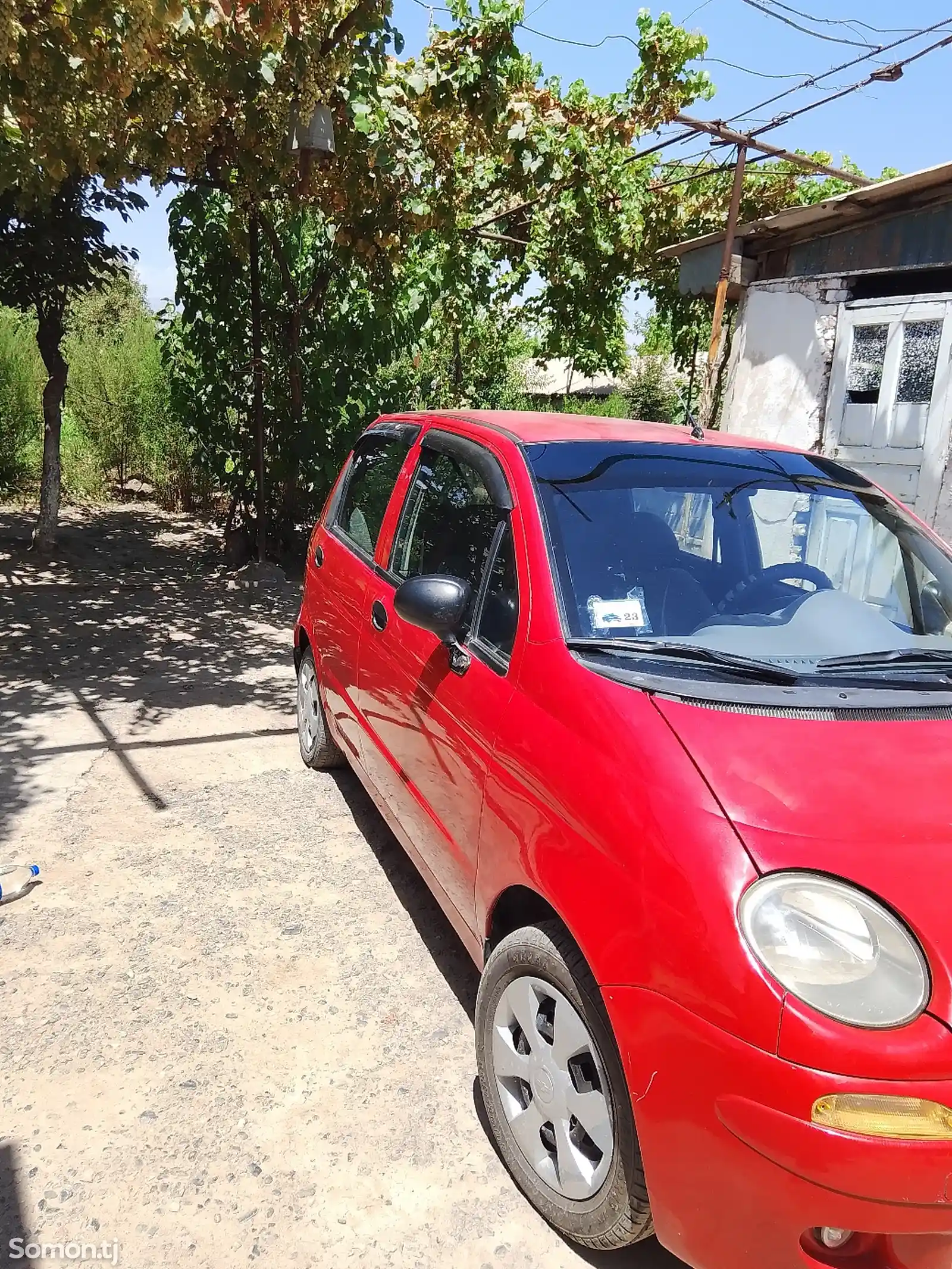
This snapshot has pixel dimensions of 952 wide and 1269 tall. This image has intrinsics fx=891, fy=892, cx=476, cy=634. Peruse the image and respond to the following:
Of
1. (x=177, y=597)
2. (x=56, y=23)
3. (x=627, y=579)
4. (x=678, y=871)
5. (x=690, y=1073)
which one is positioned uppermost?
(x=56, y=23)

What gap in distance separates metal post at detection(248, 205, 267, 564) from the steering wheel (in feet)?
24.9

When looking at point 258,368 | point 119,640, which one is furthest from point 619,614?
point 258,368

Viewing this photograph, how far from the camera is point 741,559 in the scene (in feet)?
8.89

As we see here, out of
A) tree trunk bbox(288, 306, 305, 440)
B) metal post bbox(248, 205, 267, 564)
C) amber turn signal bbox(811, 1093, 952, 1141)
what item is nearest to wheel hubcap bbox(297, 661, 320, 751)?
amber turn signal bbox(811, 1093, 952, 1141)

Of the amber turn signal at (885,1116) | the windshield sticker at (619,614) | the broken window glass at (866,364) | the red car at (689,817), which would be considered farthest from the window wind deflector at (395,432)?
the broken window glass at (866,364)

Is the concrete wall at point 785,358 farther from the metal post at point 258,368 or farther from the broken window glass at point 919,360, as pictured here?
the metal post at point 258,368

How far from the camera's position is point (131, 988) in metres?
2.88

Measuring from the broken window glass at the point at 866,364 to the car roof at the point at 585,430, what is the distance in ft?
16.7

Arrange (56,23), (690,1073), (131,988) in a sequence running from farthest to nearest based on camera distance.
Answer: (56,23), (131,988), (690,1073)

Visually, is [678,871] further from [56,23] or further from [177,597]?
[177,597]

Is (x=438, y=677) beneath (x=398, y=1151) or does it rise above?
above

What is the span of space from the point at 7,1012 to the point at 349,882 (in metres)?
1.28

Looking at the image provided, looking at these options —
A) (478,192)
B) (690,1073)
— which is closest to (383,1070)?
(690,1073)

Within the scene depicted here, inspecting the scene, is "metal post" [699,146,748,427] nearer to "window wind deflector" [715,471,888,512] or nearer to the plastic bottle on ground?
"window wind deflector" [715,471,888,512]
